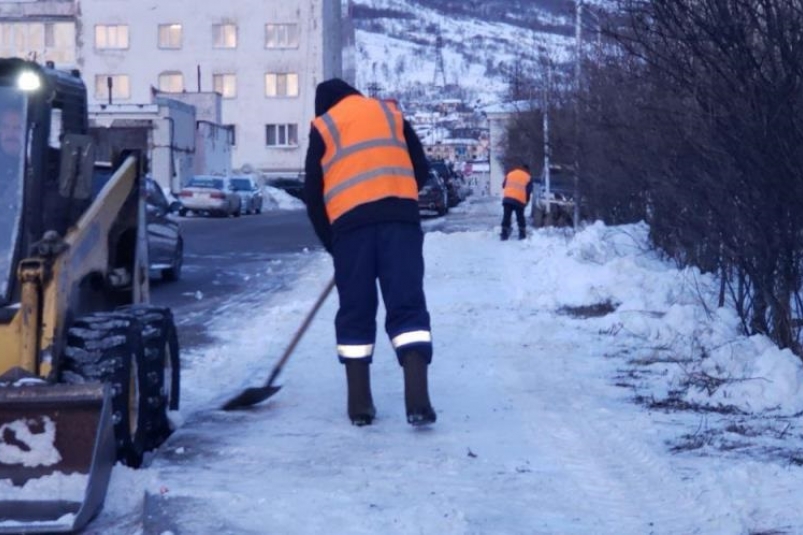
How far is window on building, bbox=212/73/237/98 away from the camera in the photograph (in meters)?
82.1

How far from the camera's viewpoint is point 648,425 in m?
8.73

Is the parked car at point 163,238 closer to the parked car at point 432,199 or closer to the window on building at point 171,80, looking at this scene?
the parked car at point 432,199

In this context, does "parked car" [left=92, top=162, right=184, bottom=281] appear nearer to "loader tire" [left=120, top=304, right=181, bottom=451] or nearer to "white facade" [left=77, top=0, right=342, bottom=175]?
"loader tire" [left=120, top=304, right=181, bottom=451]

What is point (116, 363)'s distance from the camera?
735cm

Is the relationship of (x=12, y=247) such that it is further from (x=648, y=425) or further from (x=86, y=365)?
(x=648, y=425)

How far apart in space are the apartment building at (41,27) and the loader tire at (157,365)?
75153mm

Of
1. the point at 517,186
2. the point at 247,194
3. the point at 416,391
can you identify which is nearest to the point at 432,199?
the point at 247,194

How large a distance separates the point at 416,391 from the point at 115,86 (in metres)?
76.3

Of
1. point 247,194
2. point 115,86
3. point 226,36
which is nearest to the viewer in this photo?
point 247,194

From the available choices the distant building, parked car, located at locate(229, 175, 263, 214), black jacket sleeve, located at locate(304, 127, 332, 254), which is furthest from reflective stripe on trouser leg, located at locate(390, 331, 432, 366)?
parked car, located at locate(229, 175, 263, 214)

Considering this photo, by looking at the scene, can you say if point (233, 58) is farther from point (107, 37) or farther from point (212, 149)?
point (212, 149)

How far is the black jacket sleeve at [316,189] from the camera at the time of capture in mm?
8945

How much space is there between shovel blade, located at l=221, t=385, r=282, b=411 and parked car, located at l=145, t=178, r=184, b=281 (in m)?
10.1

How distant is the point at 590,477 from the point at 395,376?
351cm
